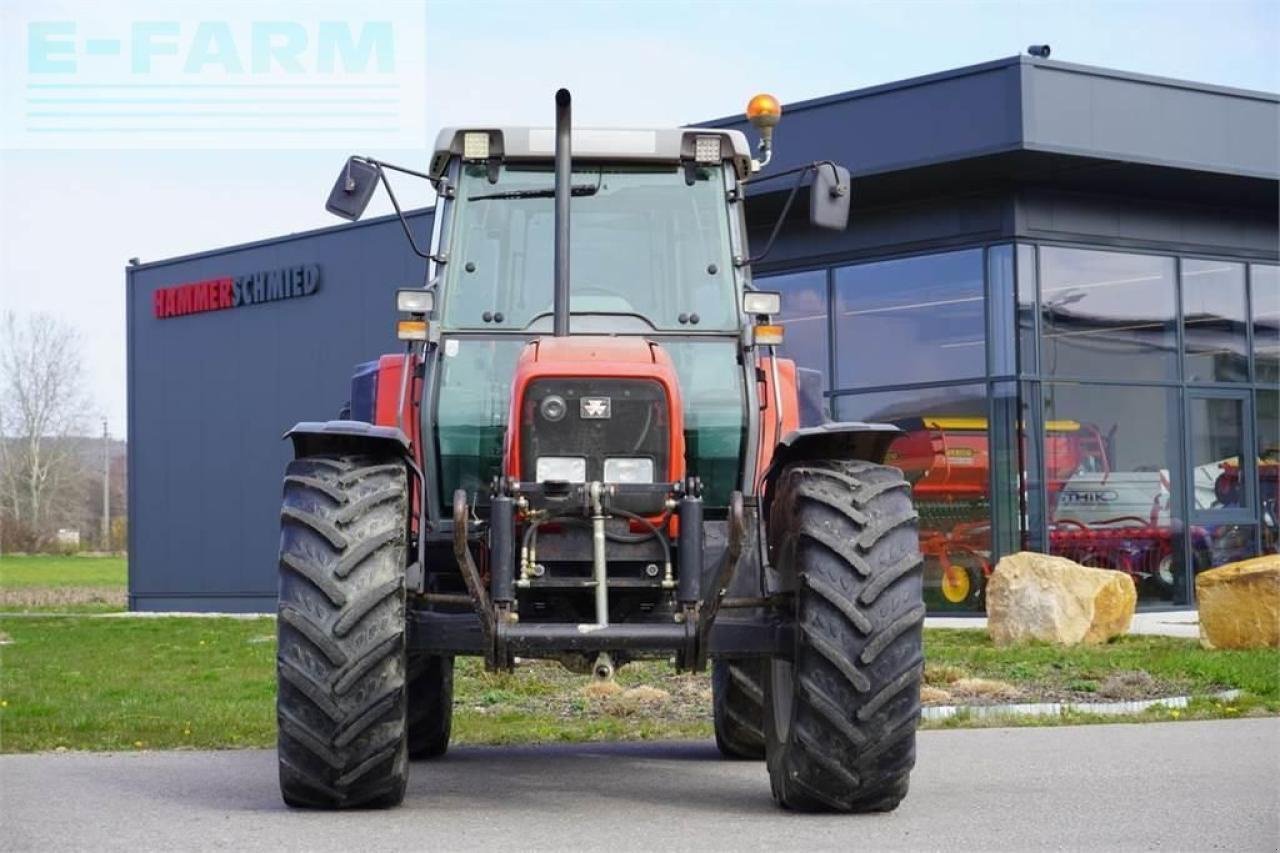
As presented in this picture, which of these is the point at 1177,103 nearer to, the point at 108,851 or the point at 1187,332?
the point at 1187,332

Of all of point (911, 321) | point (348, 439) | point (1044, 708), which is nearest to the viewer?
point (348, 439)

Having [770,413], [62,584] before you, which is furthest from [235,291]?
[770,413]

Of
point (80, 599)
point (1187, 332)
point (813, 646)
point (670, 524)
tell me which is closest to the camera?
point (813, 646)

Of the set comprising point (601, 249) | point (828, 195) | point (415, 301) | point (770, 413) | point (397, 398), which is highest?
point (828, 195)

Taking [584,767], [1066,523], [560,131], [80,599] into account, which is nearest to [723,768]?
[584,767]

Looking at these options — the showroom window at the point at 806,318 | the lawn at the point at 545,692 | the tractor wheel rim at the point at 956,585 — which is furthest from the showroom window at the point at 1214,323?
the lawn at the point at 545,692

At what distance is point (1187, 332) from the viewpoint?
23.3 meters

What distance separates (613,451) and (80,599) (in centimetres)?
3408

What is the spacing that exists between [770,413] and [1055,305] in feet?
45.7

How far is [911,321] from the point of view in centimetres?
2286

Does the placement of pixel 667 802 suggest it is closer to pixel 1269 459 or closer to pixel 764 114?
pixel 764 114

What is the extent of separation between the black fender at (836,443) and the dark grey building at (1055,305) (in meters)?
12.9

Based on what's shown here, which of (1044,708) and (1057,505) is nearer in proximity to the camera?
(1044,708)

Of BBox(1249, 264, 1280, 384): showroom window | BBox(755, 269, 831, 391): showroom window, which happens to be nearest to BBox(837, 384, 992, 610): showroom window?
BBox(755, 269, 831, 391): showroom window
